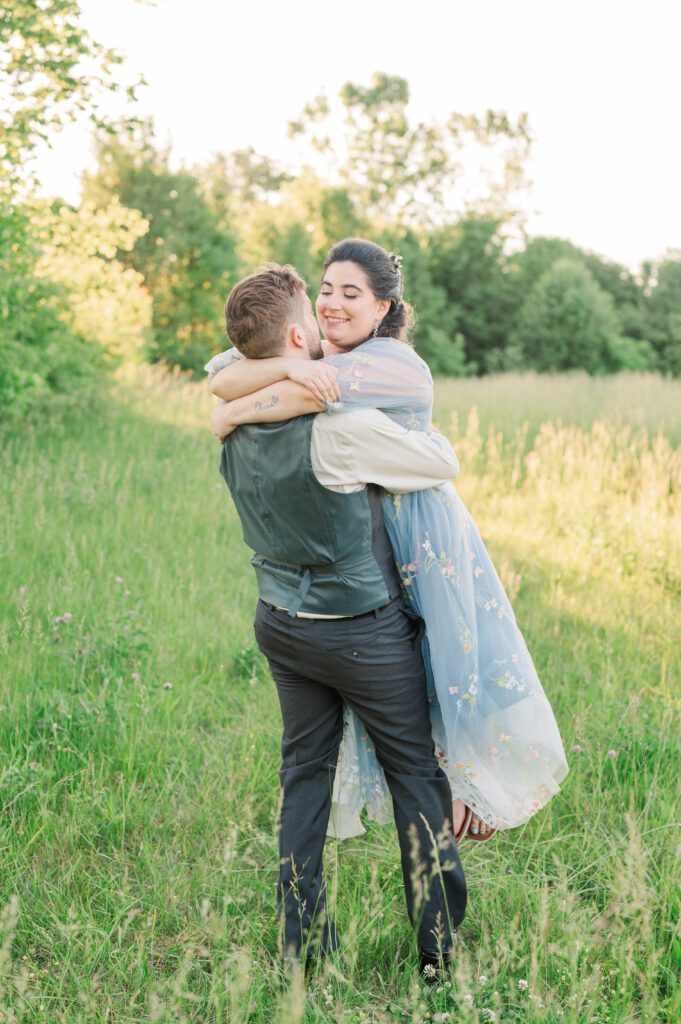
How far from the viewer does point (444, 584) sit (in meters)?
2.31

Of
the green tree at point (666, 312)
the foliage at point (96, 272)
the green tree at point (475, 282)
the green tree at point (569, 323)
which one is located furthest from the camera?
Answer: the green tree at point (475, 282)

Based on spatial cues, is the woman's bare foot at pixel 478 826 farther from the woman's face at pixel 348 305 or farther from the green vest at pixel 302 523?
the woman's face at pixel 348 305

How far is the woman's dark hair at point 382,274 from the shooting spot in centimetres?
235

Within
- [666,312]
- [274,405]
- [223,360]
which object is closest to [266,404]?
[274,405]

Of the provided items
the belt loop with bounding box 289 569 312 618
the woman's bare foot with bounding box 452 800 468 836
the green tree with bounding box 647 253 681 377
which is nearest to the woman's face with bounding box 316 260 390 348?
the belt loop with bounding box 289 569 312 618

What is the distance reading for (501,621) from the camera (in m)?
2.45

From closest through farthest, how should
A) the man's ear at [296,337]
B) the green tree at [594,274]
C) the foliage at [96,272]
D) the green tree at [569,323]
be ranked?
the man's ear at [296,337]
the foliage at [96,272]
the green tree at [569,323]
the green tree at [594,274]

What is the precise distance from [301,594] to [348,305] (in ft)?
2.67

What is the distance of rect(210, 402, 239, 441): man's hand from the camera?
2.22 metres

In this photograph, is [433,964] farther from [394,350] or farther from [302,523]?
[394,350]

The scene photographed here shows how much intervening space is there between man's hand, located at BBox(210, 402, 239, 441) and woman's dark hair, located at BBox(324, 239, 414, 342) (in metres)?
0.51

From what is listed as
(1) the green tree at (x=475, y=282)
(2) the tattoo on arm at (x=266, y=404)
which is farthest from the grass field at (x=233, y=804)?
(1) the green tree at (x=475, y=282)

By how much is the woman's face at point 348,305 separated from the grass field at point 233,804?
1.41 metres

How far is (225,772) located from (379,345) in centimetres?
192
